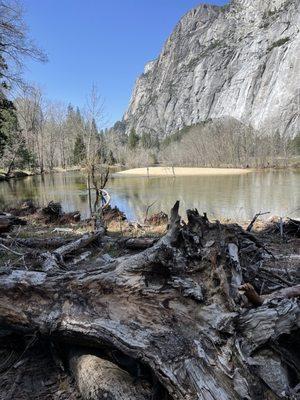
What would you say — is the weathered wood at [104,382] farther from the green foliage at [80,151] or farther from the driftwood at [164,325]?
the green foliage at [80,151]

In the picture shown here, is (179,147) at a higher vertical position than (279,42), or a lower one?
lower

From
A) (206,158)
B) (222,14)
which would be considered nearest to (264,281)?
(206,158)

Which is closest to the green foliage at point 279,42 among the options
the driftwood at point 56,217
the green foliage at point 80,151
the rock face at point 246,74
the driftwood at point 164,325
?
the rock face at point 246,74

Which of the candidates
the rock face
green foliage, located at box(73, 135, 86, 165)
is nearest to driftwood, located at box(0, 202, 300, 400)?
green foliage, located at box(73, 135, 86, 165)

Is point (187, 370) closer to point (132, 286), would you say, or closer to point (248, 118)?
point (132, 286)

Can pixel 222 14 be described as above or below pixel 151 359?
above

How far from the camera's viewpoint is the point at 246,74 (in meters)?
146

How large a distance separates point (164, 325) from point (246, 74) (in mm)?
160101

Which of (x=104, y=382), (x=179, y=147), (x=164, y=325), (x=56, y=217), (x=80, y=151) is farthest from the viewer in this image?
(x=179, y=147)

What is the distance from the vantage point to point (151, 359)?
225 cm

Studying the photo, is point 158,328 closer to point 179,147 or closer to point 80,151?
point 80,151

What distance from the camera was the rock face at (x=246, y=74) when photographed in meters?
121

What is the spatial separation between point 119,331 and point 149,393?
0.46 m

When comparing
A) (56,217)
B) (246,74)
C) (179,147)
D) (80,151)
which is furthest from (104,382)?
(246,74)
